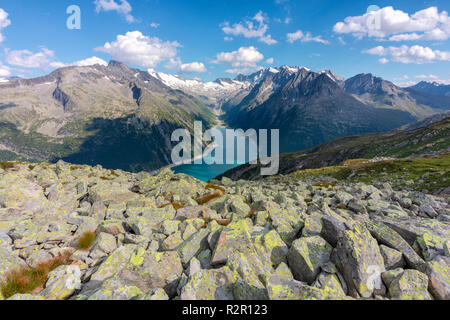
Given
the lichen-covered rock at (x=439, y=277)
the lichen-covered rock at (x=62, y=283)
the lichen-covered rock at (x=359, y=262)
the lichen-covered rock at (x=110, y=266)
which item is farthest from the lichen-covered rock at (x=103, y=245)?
the lichen-covered rock at (x=439, y=277)

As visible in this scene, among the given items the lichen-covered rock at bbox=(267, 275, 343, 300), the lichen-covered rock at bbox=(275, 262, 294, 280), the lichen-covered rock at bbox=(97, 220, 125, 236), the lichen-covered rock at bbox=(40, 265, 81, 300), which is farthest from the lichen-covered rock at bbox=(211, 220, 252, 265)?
the lichen-covered rock at bbox=(97, 220, 125, 236)

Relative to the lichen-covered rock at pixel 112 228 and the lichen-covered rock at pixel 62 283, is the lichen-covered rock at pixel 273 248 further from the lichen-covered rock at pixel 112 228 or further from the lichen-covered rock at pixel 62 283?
the lichen-covered rock at pixel 112 228

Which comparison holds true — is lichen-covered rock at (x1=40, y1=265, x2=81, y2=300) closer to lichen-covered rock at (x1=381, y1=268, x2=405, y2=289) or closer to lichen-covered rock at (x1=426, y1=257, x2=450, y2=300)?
lichen-covered rock at (x1=381, y1=268, x2=405, y2=289)

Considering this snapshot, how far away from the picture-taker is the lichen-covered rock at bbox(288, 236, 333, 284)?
28.1 ft

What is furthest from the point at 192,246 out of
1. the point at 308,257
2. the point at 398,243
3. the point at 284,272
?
the point at 398,243

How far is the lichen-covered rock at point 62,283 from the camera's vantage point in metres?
8.22

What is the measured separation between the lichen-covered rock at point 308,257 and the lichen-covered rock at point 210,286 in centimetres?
320

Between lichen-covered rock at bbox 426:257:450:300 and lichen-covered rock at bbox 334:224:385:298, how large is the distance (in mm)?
1429
